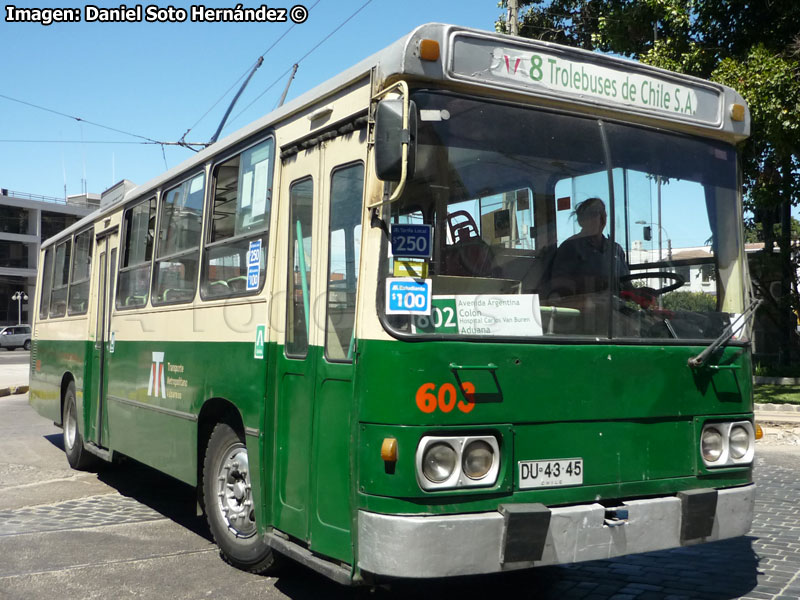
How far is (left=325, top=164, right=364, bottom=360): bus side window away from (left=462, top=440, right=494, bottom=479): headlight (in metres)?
0.77

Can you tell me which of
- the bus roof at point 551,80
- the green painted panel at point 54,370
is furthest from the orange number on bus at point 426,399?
the green painted panel at point 54,370

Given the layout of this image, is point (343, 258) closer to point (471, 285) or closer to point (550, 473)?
point (471, 285)

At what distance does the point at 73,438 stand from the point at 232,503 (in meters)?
5.34

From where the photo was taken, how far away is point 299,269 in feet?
16.8

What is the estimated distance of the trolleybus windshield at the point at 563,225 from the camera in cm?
428

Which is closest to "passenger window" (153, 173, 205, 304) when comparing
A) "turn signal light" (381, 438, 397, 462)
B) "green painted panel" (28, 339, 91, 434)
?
"green painted panel" (28, 339, 91, 434)

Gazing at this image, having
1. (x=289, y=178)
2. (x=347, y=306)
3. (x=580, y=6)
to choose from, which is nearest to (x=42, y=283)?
(x=289, y=178)

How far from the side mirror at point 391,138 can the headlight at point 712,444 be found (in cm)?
231

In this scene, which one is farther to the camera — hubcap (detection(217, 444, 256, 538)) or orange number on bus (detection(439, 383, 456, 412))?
hubcap (detection(217, 444, 256, 538))

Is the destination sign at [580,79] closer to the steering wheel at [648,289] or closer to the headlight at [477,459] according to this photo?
the steering wheel at [648,289]

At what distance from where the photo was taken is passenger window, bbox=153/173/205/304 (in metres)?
6.77

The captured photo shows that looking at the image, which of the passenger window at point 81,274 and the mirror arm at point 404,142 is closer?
the mirror arm at point 404,142

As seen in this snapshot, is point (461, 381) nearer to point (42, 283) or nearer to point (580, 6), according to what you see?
point (42, 283)

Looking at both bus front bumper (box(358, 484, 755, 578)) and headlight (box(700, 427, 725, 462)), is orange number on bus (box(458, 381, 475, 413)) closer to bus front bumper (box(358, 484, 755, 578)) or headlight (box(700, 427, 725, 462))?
bus front bumper (box(358, 484, 755, 578))
